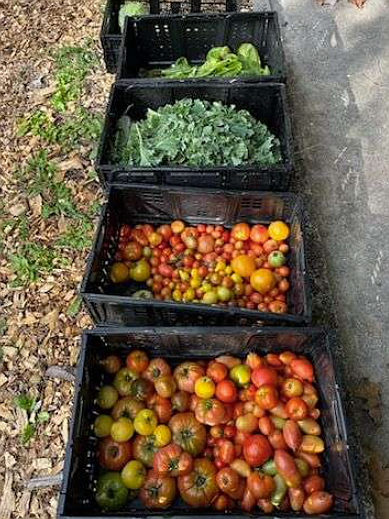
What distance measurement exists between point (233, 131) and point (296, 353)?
1.74 m

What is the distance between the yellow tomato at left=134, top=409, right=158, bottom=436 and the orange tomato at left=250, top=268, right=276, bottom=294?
3.50 feet

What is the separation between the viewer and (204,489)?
2369 mm

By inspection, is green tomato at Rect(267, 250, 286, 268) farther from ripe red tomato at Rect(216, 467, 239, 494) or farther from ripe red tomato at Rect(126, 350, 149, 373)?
ripe red tomato at Rect(216, 467, 239, 494)

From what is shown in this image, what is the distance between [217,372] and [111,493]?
31.1 inches

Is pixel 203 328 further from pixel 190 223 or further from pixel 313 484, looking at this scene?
pixel 190 223

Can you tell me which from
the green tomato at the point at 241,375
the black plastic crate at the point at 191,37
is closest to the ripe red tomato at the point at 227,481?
the green tomato at the point at 241,375

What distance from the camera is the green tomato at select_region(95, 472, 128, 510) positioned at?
95.2 inches

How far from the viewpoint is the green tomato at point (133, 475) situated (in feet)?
7.99

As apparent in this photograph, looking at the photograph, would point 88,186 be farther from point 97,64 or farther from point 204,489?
point 204,489

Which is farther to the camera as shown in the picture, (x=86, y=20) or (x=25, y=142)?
(x=86, y=20)

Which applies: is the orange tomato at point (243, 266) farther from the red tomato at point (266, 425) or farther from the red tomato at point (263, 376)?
the red tomato at point (266, 425)

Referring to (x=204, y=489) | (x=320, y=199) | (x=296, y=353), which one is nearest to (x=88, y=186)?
(x=320, y=199)

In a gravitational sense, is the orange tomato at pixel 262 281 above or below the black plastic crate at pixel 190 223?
below

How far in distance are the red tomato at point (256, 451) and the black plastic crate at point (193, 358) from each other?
0.23 meters
